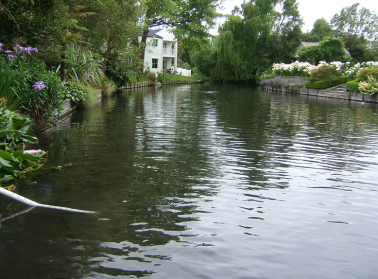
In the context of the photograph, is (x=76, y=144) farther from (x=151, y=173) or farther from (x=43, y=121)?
(x=151, y=173)

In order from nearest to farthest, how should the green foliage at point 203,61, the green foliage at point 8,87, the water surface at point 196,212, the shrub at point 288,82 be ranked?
the water surface at point 196,212 → the green foliage at point 8,87 → the shrub at point 288,82 → the green foliage at point 203,61

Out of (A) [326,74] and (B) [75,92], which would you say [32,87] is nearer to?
(B) [75,92]

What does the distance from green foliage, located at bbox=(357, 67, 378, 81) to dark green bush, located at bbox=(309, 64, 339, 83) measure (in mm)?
4528

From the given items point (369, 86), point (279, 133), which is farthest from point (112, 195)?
point (369, 86)

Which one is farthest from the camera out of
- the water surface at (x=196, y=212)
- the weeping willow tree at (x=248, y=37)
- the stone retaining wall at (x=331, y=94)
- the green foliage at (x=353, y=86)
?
the weeping willow tree at (x=248, y=37)

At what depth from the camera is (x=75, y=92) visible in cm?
1708

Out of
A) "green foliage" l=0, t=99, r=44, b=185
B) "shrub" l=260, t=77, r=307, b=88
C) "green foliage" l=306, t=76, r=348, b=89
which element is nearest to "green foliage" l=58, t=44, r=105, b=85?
"green foliage" l=0, t=99, r=44, b=185

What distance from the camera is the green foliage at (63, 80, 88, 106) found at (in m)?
16.5

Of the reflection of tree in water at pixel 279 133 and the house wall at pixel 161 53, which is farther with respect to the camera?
the house wall at pixel 161 53

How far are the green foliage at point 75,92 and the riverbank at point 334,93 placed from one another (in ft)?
67.6

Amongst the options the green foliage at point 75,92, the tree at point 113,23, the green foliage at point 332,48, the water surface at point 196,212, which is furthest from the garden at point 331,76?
the water surface at point 196,212

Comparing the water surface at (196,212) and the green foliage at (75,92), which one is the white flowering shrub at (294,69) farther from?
the water surface at (196,212)

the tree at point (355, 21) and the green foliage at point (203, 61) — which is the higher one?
the tree at point (355, 21)

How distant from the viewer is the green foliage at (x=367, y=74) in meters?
30.3
